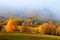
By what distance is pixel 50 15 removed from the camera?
225 centimetres

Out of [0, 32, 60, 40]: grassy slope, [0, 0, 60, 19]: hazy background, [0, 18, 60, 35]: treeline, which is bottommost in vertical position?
[0, 32, 60, 40]: grassy slope

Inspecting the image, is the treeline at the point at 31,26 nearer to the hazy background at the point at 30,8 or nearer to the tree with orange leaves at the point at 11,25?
the tree with orange leaves at the point at 11,25

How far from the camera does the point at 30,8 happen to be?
2254 mm

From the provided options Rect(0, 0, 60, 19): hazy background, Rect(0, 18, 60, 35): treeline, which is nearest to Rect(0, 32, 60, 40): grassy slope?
Rect(0, 18, 60, 35): treeline

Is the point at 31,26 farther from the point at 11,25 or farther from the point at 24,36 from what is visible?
the point at 11,25

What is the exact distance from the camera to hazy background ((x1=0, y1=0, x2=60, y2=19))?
222 centimetres

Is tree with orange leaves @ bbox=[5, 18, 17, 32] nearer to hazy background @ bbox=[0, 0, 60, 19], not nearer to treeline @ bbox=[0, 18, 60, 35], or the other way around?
treeline @ bbox=[0, 18, 60, 35]

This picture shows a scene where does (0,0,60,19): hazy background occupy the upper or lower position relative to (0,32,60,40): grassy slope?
upper

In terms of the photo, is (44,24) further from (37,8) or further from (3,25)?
(3,25)

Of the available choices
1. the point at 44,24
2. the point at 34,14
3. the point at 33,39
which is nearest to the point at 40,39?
the point at 33,39

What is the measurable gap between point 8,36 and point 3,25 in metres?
0.18

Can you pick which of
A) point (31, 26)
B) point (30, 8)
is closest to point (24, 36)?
point (31, 26)

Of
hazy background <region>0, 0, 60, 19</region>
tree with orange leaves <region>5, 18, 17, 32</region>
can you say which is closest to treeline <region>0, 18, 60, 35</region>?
tree with orange leaves <region>5, 18, 17, 32</region>

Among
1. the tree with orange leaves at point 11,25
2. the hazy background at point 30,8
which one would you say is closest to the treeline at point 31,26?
the tree with orange leaves at point 11,25
